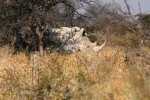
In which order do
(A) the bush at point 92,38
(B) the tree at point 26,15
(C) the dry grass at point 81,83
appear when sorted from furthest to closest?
(A) the bush at point 92,38 < (B) the tree at point 26,15 < (C) the dry grass at point 81,83

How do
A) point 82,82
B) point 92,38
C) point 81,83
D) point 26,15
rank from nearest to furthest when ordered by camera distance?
point 81,83
point 82,82
point 26,15
point 92,38

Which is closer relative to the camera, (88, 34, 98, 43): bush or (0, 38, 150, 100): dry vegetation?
(0, 38, 150, 100): dry vegetation

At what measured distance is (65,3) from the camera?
2097cm

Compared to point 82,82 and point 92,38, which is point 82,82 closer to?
point 82,82

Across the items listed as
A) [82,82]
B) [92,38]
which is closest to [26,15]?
[82,82]

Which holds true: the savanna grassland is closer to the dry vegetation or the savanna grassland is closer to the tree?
the dry vegetation

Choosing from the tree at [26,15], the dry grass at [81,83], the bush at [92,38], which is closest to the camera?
the dry grass at [81,83]

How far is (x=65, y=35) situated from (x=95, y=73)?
1411 cm

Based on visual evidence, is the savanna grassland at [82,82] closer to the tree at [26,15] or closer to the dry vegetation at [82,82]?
the dry vegetation at [82,82]

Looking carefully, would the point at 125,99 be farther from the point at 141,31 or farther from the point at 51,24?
the point at 51,24

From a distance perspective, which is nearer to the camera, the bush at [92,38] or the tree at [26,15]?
the tree at [26,15]

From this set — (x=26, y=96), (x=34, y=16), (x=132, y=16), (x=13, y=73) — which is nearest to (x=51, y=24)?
(x=34, y=16)

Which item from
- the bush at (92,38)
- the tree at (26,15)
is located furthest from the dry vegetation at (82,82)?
the bush at (92,38)

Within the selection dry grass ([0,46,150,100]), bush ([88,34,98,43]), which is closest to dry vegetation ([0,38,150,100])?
dry grass ([0,46,150,100])
